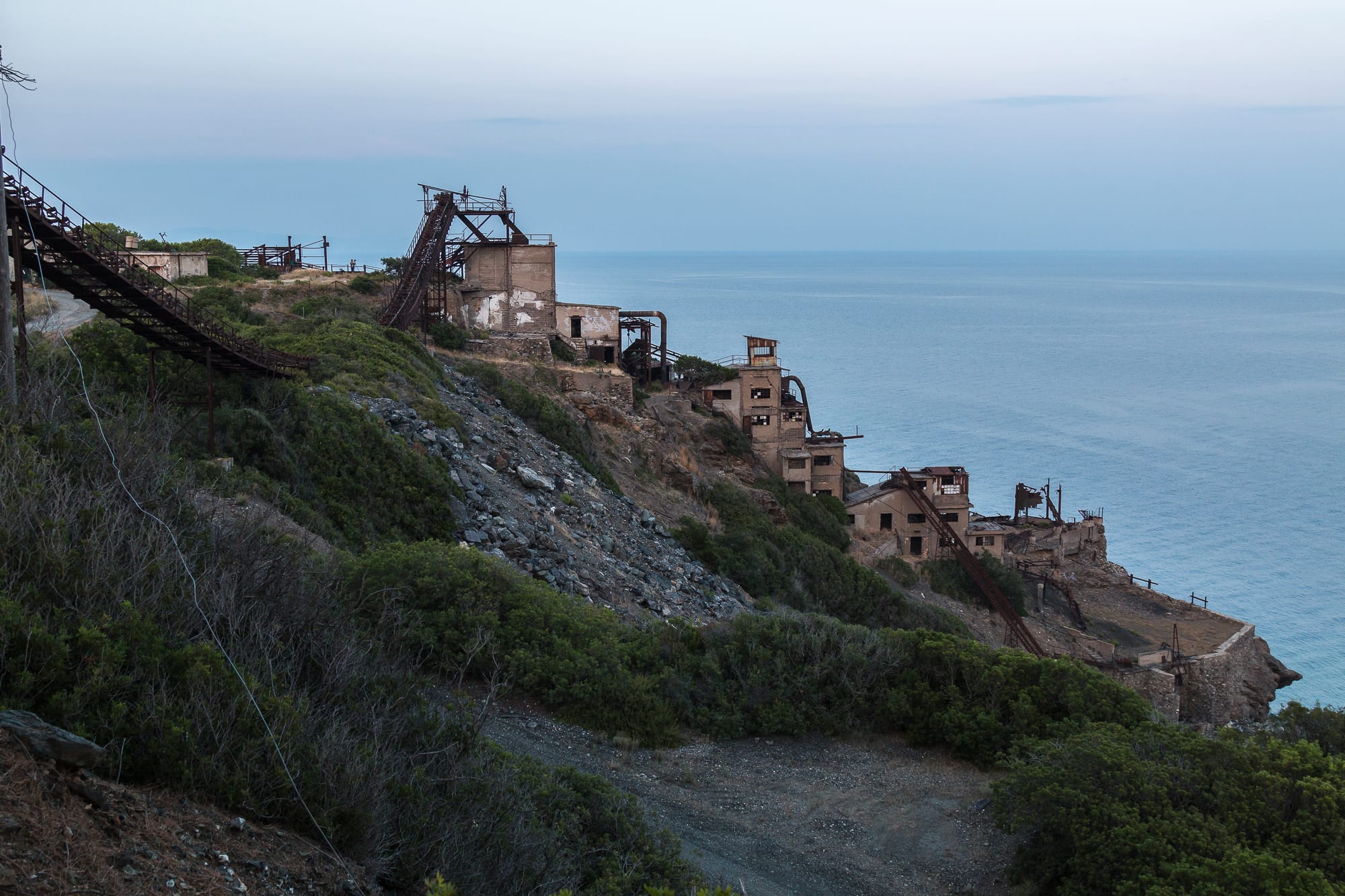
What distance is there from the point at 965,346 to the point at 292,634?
471 ft

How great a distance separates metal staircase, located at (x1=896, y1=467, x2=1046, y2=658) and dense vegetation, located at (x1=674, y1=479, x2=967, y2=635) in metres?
4.79

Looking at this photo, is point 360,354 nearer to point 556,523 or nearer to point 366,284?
point 556,523

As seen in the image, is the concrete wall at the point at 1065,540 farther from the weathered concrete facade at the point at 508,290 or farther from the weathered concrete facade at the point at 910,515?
the weathered concrete facade at the point at 508,290

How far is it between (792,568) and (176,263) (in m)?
23.8

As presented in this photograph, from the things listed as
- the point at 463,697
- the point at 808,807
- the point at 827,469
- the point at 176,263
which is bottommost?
the point at 808,807

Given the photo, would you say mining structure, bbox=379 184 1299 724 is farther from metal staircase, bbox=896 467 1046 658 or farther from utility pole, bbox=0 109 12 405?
utility pole, bbox=0 109 12 405

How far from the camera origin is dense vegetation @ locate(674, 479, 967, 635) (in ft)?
98.5

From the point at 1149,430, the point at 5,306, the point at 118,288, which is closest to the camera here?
the point at 5,306

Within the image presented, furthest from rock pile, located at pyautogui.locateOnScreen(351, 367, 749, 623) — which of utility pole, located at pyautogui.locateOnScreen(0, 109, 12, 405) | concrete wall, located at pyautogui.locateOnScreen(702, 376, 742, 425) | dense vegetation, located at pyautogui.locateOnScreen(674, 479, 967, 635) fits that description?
concrete wall, located at pyautogui.locateOnScreen(702, 376, 742, 425)

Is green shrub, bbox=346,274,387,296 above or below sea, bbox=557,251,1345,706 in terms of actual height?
above

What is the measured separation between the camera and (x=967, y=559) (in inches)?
1674

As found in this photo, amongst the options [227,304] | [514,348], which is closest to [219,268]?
[227,304]

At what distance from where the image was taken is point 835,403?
96.8 metres

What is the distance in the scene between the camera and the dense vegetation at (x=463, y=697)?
7.52 metres
